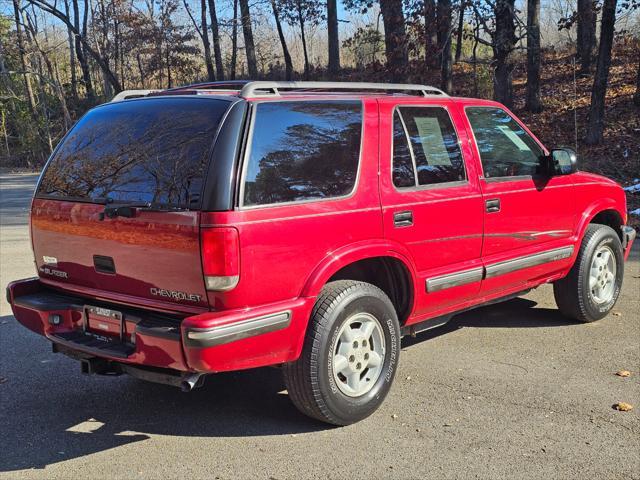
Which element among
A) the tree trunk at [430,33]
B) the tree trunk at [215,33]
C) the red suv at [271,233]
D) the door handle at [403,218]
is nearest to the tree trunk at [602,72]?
the tree trunk at [430,33]

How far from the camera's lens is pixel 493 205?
4809 millimetres

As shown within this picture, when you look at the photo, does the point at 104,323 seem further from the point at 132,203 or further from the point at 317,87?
the point at 317,87

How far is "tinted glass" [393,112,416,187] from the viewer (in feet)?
14.0

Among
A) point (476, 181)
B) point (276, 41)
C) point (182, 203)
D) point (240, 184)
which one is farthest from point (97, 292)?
point (276, 41)

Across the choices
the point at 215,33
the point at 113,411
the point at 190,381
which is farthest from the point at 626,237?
the point at 215,33

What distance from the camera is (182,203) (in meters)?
3.47

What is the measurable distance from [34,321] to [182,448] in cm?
A: 125

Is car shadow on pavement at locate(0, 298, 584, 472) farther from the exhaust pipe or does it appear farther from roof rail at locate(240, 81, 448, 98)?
roof rail at locate(240, 81, 448, 98)

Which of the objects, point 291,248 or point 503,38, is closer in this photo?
point 291,248

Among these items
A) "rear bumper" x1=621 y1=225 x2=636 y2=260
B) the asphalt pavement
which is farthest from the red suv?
"rear bumper" x1=621 y1=225 x2=636 y2=260

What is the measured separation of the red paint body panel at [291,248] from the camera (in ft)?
11.2

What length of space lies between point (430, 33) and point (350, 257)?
12674mm

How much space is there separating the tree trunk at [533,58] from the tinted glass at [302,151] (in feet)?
43.2

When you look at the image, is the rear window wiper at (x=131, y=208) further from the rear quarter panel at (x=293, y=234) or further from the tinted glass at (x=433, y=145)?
the tinted glass at (x=433, y=145)
